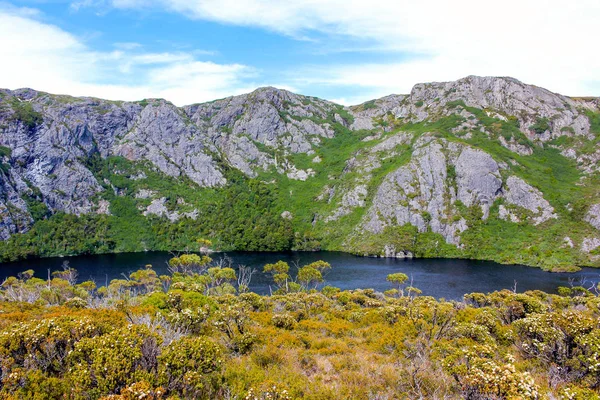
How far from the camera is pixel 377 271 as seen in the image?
12069cm

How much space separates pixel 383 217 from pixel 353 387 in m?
165

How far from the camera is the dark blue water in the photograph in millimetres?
97500

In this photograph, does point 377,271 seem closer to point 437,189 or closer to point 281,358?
point 437,189

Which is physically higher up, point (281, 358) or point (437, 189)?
point (437, 189)

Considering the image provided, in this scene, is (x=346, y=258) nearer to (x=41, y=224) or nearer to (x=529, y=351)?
(x=529, y=351)

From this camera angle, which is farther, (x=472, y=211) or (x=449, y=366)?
(x=472, y=211)

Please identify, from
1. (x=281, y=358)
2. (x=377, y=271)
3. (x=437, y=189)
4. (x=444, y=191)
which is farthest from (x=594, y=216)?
(x=281, y=358)

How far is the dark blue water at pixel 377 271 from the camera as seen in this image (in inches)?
3839

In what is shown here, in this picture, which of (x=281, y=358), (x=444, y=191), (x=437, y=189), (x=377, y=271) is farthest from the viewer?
(x=437, y=189)

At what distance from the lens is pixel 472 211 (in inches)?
6585

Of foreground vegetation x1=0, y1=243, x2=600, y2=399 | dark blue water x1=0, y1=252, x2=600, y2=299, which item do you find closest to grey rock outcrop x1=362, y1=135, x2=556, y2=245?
dark blue water x1=0, y1=252, x2=600, y2=299

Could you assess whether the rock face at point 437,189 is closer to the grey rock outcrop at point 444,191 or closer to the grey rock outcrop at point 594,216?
the grey rock outcrop at point 444,191

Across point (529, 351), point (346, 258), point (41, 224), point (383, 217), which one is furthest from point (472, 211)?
point (41, 224)

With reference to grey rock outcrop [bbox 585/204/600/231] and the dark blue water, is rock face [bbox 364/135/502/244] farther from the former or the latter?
grey rock outcrop [bbox 585/204/600/231]
